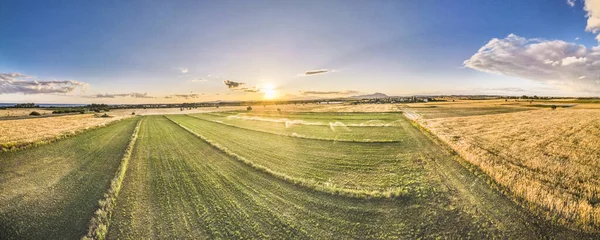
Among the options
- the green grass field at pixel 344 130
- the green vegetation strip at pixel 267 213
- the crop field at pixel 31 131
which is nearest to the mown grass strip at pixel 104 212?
the green vegetation strip at pixel 267 213

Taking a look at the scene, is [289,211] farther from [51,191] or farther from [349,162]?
[51,191]

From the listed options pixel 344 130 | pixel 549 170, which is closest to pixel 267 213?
pixel 549 170

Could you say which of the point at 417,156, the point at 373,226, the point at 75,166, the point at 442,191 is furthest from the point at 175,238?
the point at 417,156

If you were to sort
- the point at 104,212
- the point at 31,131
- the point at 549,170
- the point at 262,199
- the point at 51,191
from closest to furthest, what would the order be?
the point at 104,212
the point at 262,199
the point at 51,191
the point at 549,170
the point at 31,131

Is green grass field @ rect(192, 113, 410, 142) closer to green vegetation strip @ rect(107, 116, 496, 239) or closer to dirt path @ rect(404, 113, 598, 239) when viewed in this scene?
dirt path @ rect(404, 113, 598, 239)

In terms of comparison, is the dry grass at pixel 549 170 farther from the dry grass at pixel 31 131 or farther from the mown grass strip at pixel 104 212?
the dry grass at pixel 31 131

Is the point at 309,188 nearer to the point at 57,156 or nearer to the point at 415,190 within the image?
the point at 415,190
